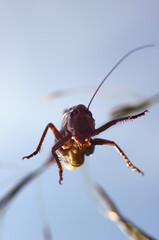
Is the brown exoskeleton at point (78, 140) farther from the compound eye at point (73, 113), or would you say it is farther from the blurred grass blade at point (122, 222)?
the blurred grass blade at point (122, 222)

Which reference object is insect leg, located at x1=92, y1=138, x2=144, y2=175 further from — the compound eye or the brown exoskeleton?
the compound eye

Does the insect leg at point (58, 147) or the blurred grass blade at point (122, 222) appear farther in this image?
the insect leg at point (58, 147)

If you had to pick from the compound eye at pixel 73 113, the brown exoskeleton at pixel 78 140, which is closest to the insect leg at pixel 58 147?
the brown exoskeleton at pixel 78 140

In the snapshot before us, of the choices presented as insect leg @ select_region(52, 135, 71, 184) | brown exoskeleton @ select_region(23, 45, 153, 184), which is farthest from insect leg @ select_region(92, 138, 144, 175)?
insect leg @ select_region(52, 135, 71, 184)

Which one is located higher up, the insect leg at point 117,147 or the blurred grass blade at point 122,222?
the insect leg at point 117,147

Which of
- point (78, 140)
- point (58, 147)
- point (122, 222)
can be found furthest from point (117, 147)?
point (122, 222)

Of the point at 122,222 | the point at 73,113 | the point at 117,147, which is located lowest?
the point at 122,222

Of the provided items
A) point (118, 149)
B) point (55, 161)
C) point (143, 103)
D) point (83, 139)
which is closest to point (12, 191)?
point (55, 161)

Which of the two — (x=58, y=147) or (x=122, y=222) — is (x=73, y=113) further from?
(x=122, y=222)

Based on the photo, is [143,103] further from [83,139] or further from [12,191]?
[12,191]

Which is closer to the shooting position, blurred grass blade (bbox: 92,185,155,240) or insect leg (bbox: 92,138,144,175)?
blurred grass blade (bbox: 92,185,155,240)

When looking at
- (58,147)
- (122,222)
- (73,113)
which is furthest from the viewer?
(73,113)
